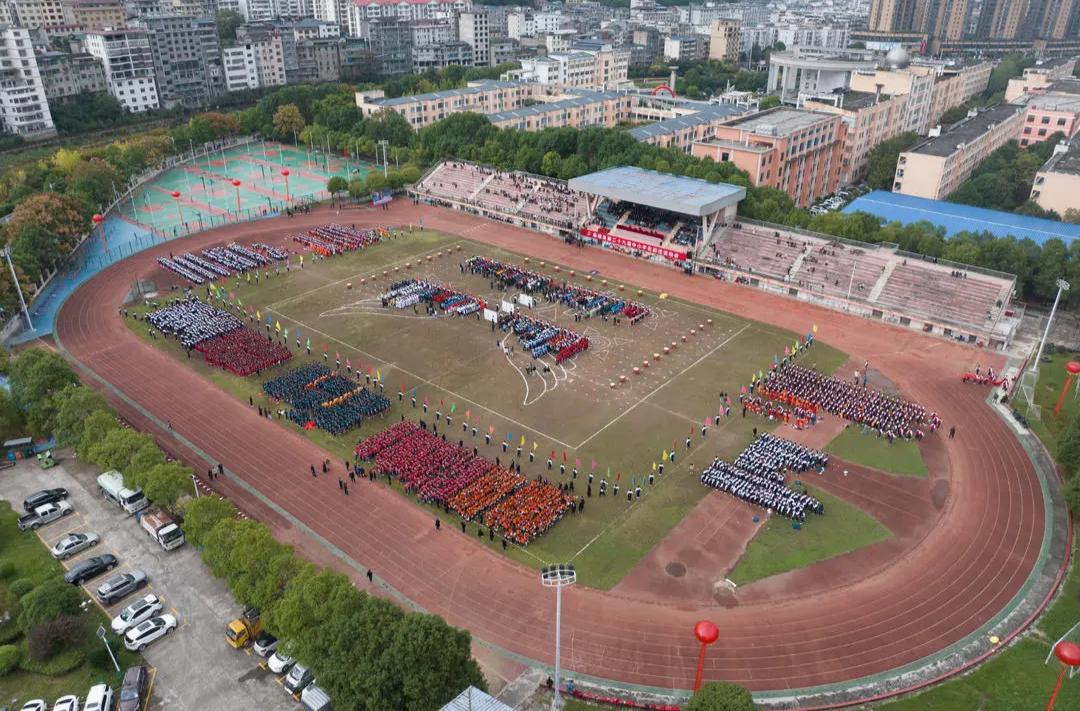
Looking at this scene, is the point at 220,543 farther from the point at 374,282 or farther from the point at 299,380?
the point at 374,282

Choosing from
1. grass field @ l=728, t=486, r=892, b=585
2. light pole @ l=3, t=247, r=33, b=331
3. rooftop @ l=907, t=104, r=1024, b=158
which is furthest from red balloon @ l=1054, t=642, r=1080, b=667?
rooftop @ l=907, t=104, r=1024, b=158

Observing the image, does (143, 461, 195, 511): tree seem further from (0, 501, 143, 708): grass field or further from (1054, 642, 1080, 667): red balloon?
(1054, 642, 1080, 667): red balloon

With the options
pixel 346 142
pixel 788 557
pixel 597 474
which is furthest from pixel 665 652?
pixel 346 142

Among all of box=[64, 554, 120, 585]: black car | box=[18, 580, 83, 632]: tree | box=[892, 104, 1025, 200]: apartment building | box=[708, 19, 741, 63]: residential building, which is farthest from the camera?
box=[708, 19, 741, 63]: residential building

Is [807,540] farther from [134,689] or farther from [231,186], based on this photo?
[231,186]

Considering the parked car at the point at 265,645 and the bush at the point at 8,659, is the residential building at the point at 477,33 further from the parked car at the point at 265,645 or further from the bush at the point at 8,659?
the bush at the point at 8,659

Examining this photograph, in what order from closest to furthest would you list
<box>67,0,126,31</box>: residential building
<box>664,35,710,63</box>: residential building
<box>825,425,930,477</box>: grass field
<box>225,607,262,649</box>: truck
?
<box>225,607,262,649</box>: truck, <box>825,425,930,477</box>: grass field, <box>67,0,126,31</box>: residential building, <box>664,35,710,63</box>: residential building

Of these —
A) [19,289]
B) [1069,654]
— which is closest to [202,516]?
[1069,654]
